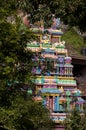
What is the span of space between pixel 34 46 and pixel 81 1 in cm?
1464

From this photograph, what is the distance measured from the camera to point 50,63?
13609mm

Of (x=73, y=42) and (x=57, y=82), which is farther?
(x=73, y=42)

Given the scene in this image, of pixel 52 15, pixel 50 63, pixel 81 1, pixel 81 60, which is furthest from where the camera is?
pixel 81 60

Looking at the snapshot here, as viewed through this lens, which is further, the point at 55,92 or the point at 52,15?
the point at 55,92

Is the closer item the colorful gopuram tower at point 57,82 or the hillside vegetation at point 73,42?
the colorful gopuram tower at point 57,82

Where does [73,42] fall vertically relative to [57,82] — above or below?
above

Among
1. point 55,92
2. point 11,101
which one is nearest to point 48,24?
point 11,101

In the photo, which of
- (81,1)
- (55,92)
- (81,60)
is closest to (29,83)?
(81,1)

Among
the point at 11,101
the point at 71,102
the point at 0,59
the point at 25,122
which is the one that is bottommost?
the point at 71,102

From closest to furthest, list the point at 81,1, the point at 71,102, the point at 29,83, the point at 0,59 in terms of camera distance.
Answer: the point at 81,1 < the point at 0,59 < the point at 29,83 < the point at 71,102

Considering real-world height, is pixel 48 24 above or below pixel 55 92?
above

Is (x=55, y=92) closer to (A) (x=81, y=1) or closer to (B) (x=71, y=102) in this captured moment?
(B) (x=71, y=102)

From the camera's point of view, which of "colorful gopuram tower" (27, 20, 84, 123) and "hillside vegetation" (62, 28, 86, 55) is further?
"hillside vegetation" (62, 28, 86, 55)

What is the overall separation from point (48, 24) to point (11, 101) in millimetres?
2784
